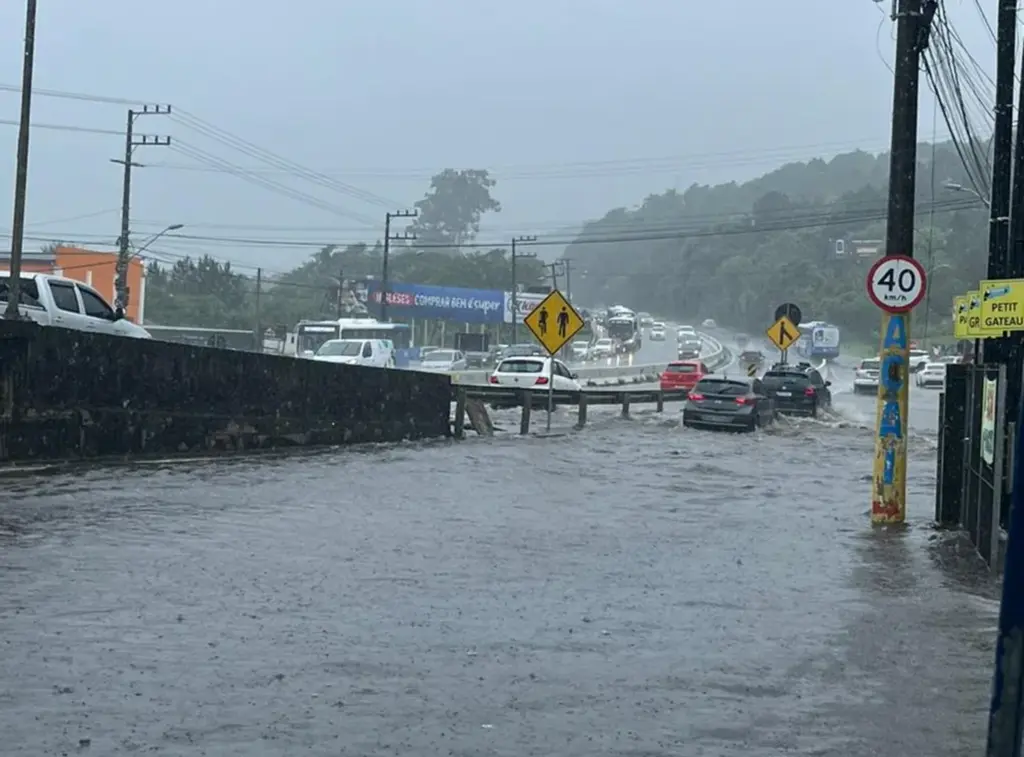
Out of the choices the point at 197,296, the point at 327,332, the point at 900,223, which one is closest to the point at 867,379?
the point at 327,332

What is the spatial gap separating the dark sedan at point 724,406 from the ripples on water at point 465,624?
15675 mm

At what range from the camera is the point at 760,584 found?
1118 cm

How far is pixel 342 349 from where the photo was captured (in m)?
47.5

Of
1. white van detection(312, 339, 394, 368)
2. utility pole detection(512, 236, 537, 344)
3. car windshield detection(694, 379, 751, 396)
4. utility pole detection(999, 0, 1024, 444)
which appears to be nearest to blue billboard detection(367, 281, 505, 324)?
utility pole detection(512, 236, 537, 344)

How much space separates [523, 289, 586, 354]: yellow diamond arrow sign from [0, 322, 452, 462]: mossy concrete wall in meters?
5.58

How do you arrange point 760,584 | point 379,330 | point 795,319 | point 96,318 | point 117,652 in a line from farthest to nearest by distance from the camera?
point 379,330 < point 795,319 < point 96,318 < point 760,584 < point 117,652

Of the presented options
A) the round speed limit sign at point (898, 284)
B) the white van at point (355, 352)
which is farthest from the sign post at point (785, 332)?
the round speed limit sign at point (898, 284)

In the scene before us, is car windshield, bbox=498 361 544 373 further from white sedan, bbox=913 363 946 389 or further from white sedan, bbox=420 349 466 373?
white sedan, bbox=913 363 946 389

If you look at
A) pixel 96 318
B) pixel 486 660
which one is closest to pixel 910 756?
pixel 486 660

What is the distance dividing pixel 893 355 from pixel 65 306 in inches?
535

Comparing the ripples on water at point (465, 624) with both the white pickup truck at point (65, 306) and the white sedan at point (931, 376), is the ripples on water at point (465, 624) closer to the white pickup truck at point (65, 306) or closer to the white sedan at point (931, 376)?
the white pickup truck at point (65, 306)

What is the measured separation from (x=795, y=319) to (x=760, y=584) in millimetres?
32778

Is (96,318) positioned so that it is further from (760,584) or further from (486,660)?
(486,660)

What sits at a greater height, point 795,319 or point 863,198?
point 863,198
